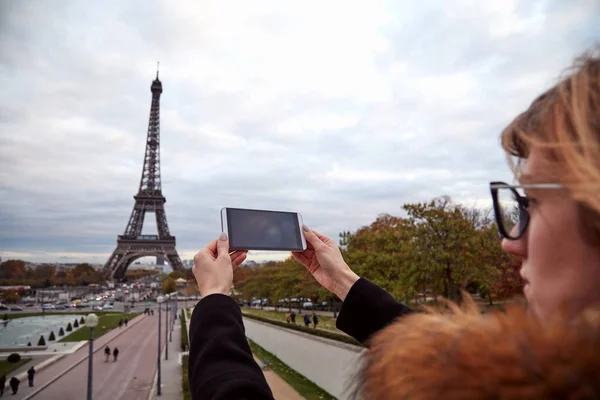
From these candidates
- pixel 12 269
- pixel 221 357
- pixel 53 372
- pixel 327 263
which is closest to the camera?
pixel 221 357

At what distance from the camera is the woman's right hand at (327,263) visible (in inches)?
78.8

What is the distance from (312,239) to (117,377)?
23.2 metres

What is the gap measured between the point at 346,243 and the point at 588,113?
2215 centimetres

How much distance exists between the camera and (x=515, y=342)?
642 millimetres

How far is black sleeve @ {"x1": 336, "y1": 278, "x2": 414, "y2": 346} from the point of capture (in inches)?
68.1

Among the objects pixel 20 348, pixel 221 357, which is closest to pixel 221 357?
pixel 221 357

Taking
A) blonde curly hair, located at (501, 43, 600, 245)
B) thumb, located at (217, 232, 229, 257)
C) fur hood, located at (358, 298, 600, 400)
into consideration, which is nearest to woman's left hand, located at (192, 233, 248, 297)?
thumb, located at (217, 232, 229, 257)

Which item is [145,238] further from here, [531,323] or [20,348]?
[531,323]

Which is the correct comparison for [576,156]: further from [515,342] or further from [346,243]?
[346,243]

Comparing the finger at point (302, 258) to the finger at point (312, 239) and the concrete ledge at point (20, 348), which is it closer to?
the finger at point (312, 239)

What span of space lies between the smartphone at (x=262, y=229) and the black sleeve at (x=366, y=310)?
548mm

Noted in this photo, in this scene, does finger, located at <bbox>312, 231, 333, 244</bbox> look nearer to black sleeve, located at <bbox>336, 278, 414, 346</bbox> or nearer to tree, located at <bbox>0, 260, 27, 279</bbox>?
black sleeve, located at <bbox>336, 278, 414, 346</bbox>

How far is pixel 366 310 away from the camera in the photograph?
70.2 inches

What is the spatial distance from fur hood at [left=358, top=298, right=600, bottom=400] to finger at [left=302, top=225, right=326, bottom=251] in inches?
56.2
